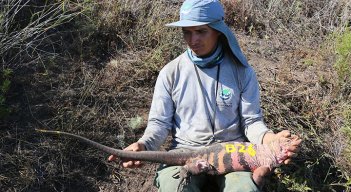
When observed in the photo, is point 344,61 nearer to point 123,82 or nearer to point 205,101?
point 205,101

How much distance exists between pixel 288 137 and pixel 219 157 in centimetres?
37

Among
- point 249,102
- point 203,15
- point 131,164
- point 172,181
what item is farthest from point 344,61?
point 131,164

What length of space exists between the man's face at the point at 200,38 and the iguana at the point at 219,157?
0.49m

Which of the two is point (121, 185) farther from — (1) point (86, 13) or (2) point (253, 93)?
(1) point (86, 13)

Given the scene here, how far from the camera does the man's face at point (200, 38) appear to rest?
236 centimetres

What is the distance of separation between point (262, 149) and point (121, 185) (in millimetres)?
1120

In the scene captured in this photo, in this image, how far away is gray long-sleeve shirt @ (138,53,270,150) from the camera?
2479mm

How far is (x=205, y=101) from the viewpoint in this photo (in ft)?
8.15

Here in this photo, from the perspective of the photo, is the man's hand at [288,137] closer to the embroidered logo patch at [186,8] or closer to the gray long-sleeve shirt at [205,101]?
the gray long-sleeve shirt at [205,101]

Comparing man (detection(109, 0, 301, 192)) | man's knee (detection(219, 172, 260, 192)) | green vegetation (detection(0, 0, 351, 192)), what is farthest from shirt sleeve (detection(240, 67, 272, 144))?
green vegetation (detection(0, 0, 351, 192))

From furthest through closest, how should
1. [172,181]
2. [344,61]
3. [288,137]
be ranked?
1. [344,61]
2. [172,181]
3. [288,137]

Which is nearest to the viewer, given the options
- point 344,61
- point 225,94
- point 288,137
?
point 288,137

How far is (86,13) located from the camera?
370cm

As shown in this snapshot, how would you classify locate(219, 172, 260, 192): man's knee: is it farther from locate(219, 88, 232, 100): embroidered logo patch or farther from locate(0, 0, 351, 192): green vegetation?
locate(0, 0, 351, 192): green vegetation
